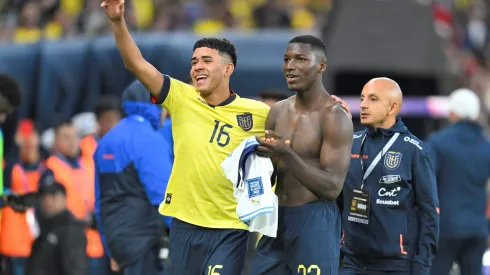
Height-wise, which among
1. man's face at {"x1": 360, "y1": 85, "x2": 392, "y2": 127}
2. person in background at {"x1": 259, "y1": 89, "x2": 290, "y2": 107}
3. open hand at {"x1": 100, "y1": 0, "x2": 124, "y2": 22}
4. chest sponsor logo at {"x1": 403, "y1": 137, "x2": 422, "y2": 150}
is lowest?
chest sponsor logo at {"x1": 403, "y1": 137, "x2": 422, "y2": 150}

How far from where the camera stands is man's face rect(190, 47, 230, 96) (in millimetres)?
6605

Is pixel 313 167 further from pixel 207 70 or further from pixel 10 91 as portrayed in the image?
pixel 10 91

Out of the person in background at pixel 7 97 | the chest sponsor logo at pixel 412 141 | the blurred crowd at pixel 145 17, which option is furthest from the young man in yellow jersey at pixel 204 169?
the blurred crowd at pixel 145 17

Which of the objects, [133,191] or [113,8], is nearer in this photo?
[113,8]

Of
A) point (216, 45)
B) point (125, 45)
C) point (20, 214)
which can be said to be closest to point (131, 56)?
point (125, 45)

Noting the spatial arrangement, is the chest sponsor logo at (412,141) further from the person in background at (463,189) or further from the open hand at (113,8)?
the person in background at (463,189)

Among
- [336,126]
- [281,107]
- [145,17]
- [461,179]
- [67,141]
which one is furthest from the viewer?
[145,17]

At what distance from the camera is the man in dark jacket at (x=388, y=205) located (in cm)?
718

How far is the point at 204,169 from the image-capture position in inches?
256

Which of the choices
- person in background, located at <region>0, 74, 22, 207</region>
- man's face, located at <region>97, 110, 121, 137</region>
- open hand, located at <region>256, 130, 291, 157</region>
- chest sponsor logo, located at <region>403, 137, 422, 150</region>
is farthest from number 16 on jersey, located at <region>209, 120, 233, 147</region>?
man's face, located at <region>97, 110, 121, 137</region>

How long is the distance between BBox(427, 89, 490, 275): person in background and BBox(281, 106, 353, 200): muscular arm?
4.03 metres

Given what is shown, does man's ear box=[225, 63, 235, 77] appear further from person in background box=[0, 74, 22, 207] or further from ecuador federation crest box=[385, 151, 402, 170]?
person in background box=[0, 74, 22, 207]

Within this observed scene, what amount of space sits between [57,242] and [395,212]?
4.82 meters

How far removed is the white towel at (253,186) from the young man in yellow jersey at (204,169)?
0.24m
